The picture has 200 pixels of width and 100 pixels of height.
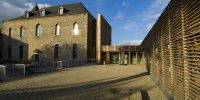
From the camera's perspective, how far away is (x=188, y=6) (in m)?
4.25

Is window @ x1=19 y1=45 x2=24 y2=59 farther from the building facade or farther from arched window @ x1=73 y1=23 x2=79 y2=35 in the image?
the building facade

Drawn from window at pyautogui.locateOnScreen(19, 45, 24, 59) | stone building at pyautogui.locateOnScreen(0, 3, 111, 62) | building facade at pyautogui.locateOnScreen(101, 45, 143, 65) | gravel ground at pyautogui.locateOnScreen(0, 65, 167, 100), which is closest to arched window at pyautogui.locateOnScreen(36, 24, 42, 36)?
stone building at pyautogui.locateOnScreen(0, 3, 111, 62)

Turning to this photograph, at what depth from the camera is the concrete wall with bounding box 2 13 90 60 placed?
102 ft

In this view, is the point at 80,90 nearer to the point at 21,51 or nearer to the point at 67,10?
the point at 67,10

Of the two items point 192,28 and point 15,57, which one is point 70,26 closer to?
point 15,57

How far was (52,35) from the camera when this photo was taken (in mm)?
33625

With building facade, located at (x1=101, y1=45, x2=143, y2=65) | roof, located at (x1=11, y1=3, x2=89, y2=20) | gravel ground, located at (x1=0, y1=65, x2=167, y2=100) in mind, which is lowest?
gravel ground, located at (x1=0, y1=65, x2=167, y2=100)

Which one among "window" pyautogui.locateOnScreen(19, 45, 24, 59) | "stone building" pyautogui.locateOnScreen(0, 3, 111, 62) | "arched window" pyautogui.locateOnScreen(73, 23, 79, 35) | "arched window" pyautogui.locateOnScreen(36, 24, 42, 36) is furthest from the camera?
"window" pyautogui.locateOnScreen(19, 45, 24, 59)

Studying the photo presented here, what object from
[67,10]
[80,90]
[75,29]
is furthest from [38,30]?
[80,90]

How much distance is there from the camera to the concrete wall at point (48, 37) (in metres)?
31.2

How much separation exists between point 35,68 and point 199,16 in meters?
17.0

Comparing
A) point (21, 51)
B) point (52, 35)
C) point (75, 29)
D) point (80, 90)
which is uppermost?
point (75, 29)

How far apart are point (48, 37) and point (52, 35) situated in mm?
956

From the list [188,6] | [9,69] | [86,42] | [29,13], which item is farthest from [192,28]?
[29,13]
